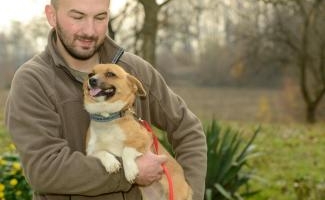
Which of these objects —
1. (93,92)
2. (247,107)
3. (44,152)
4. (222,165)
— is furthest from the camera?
(247,107)

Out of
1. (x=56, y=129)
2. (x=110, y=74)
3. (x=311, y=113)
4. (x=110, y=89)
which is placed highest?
(x=110, y=74)

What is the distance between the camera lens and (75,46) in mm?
3059

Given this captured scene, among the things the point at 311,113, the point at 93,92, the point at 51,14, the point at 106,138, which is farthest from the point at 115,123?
the point at 311,113

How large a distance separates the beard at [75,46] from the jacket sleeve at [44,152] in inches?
10.7

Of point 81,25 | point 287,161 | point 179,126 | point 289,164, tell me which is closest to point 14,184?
point 179,126

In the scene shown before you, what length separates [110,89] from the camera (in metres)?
3.17

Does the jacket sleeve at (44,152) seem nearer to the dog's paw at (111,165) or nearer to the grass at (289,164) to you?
the dog's paw at (111,165)

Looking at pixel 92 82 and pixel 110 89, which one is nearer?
pixel 92 82

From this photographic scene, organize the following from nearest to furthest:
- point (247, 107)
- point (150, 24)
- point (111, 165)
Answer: point (111, 165)
point (150, 24)
point (247, 107)

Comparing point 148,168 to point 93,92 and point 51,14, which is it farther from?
point 51,14

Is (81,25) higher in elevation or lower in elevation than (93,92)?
higher

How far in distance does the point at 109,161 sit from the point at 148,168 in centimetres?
24

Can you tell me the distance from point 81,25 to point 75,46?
120mm

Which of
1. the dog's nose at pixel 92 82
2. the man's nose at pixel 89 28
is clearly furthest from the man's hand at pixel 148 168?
the man's nose at pixel 89 28
